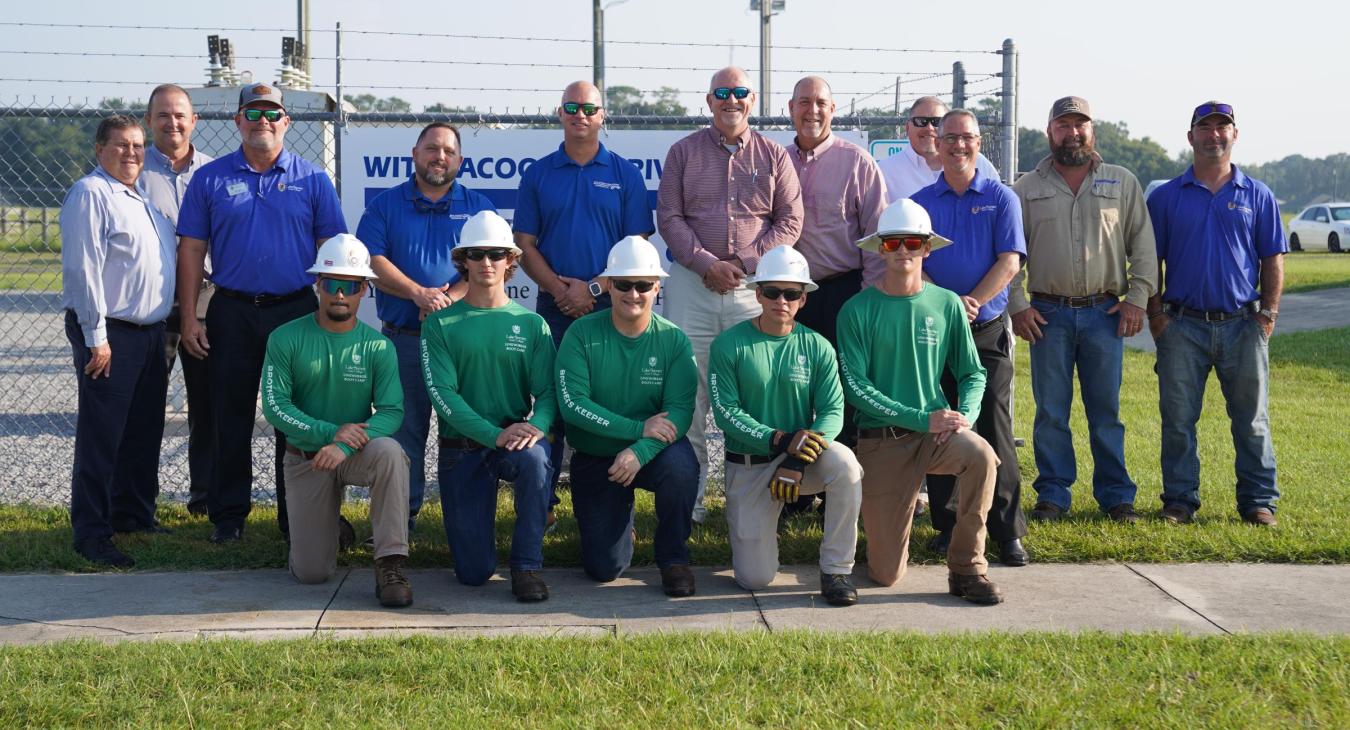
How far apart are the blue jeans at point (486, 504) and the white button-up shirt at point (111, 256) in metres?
1.77

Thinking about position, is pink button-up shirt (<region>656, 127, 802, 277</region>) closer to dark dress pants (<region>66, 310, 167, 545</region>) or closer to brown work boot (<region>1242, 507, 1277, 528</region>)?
dark dress pants (<region>66, 310, 167, 545</region>)

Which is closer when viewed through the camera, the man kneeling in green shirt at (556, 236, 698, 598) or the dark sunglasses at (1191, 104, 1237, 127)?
the man kneeling in green shirt at (556, 236, 698, 598)

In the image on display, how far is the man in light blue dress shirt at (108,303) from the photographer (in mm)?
6277

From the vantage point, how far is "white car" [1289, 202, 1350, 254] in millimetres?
39969

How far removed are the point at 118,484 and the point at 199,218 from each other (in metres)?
1.52

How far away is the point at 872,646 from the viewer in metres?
4.93

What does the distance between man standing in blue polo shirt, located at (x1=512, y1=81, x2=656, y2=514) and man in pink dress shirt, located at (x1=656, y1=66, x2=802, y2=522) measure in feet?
0.79

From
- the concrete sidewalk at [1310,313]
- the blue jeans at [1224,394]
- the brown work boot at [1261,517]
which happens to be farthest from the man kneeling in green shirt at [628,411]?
the concrete sidewalk at [1310,313]

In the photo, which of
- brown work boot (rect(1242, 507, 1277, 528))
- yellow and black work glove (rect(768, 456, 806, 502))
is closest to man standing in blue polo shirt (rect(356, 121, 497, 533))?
yellow and black work glove (rect(768, 456, 806, 502))

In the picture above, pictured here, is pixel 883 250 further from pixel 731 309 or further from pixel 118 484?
pixel 118 484

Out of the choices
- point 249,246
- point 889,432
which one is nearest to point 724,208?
point 889,432

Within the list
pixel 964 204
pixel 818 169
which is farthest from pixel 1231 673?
pixel 818 169

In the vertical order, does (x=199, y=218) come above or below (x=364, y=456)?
above

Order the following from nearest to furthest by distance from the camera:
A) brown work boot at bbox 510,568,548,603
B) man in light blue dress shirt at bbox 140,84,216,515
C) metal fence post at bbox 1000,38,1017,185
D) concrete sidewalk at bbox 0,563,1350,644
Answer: concrete sidewalk at bbox 0,563,1350,644
brown work boot at bbox 510,568,548,603
man in light blue dress shirt at bbox 140,84,216,515
metal fence post at bbox 1000,38,1017,185
